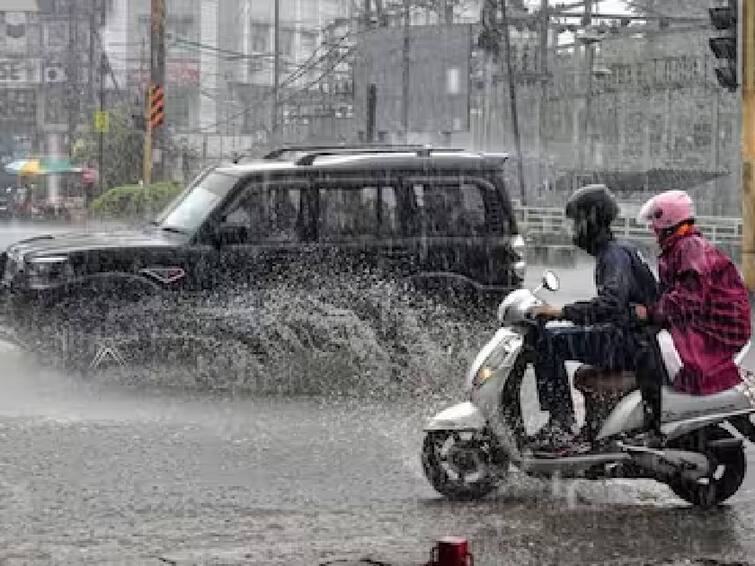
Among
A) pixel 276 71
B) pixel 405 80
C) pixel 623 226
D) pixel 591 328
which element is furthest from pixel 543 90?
pixel 591 328

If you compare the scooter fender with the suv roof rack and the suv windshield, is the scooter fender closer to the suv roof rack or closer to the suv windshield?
the suv windshield

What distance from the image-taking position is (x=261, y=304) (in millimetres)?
10984

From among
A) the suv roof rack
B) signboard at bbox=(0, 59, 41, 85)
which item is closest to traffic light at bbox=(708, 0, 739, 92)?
the suv roof rack

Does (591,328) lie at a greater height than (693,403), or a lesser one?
greater

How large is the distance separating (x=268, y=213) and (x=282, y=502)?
168 inches

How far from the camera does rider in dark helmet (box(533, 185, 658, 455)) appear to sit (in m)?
6.94

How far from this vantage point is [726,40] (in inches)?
716

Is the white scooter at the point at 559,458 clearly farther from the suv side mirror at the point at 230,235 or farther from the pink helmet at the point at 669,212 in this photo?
the suv side mirror at the point at 230,235

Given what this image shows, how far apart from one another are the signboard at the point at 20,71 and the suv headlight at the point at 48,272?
60257 mm

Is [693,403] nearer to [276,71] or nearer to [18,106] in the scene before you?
[276,71]

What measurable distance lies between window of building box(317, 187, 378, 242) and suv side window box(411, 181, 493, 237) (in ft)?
1.33

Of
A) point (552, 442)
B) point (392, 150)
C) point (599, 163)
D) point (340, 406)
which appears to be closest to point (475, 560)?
point (552, 442)

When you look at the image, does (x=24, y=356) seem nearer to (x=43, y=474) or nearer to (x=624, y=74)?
(x=43, y=474)

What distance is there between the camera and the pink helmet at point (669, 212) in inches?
277
